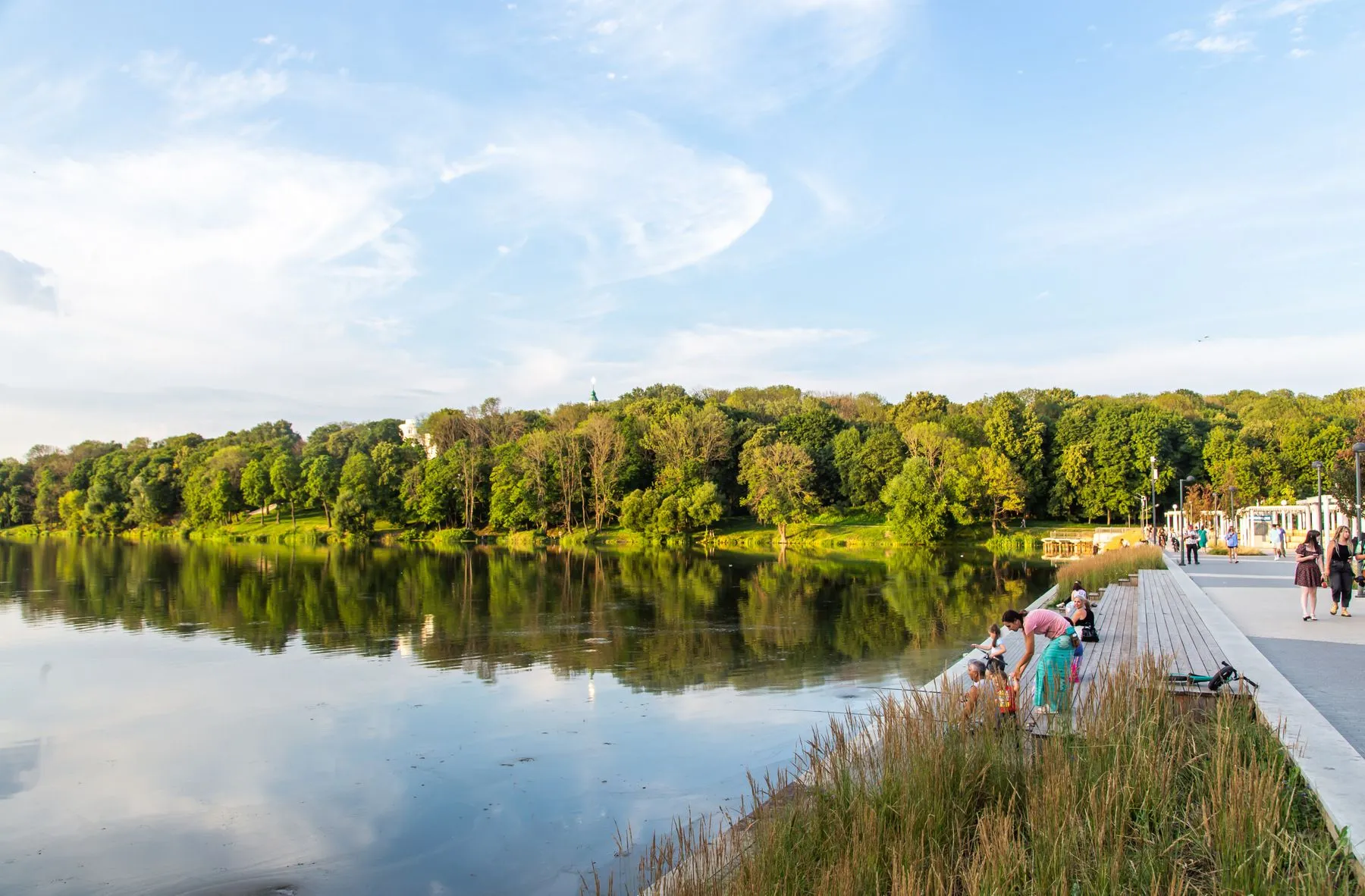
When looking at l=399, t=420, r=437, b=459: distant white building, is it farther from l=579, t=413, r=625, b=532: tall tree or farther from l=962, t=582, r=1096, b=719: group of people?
l=962, t=582, r=1096, b=719: group of people

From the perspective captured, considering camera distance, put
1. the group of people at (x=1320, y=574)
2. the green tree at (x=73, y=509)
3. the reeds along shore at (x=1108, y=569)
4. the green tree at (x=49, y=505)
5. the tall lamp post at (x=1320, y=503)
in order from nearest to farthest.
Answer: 1. the group of people at (x=1320, y=574)
2. the reeds along shore at (x=1108, y=569)
3. the tall lamp post at (x=1320, y=503)
4. the green tree at (x=73, y=509)
5. the green tree at (x=49, y=505)

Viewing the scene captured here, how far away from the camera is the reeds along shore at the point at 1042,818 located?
13.8 feet

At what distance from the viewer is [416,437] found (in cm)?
8912

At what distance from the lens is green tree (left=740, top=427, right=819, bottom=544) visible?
58906mm

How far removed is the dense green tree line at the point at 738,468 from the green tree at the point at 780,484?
15 cm

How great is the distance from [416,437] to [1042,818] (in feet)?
291

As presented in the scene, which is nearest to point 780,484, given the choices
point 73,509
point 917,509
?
point 917,509

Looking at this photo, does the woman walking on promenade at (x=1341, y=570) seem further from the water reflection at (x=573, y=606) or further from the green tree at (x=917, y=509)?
the green tree at (x=917, y=509)

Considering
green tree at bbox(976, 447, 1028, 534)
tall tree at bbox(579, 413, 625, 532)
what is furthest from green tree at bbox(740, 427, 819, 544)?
green tree at bbox(976, 447, 1028, 534)

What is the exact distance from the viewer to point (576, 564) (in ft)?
139

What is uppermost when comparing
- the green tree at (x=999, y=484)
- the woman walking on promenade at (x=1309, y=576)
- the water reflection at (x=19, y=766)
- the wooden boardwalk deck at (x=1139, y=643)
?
the green tree at (x=999, y=484)

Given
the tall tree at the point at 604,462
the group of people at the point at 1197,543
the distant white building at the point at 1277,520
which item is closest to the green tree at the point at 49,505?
the tall tree at the point at 604,462

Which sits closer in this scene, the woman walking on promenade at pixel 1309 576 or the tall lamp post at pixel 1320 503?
the woman walking on promenade at pixel 1309 576

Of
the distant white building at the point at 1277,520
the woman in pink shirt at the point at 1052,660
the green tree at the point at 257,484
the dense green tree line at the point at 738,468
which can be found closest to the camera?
the woman in pink shirt at the point at 1052,660
